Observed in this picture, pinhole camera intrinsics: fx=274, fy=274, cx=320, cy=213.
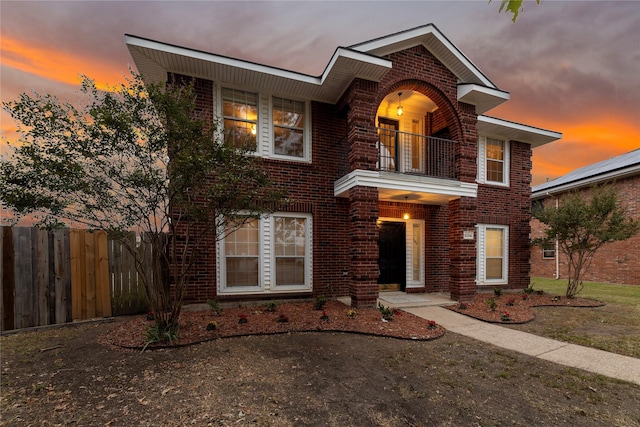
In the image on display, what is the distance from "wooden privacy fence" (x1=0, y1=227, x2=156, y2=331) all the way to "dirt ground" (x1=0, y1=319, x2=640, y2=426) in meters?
0.87

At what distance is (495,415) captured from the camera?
2.84m

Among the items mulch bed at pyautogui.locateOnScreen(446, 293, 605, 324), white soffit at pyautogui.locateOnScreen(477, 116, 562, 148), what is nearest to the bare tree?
mulch bed at pyautogui.locateOnScreen(446, 293, 605, 324)

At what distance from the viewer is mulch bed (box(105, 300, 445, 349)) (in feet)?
16.2

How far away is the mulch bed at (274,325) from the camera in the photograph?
494 centimetres

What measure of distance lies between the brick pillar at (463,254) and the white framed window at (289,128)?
16.4ft

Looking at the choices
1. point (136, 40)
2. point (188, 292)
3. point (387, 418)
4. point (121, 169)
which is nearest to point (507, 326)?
point (387, 418)

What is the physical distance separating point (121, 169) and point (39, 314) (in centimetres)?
372

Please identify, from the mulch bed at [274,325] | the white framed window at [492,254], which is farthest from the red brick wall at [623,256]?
the mulch bed at [274,325]

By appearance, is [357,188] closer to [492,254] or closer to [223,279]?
[223,279]

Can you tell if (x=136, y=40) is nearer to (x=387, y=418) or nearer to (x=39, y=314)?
(x=39, y=314)

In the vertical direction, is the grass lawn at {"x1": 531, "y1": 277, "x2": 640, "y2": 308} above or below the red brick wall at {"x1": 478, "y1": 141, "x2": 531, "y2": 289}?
below

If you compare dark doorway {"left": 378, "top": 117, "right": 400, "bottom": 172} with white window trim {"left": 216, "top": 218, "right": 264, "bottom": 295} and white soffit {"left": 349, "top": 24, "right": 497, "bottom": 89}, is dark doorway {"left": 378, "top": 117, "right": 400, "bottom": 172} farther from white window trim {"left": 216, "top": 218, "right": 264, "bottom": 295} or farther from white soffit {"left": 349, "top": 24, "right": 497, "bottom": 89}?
white window trim {"left": 216, "top": 218, "right": 264, "bottom": 295}

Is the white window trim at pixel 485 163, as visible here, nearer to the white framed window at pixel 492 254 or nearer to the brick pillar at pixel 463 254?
the white framed window at pixel 492 254

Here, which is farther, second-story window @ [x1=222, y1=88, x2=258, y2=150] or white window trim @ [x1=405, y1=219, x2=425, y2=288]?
white window trim @ [x1=405, y1=219, x2=425, y2=288]
